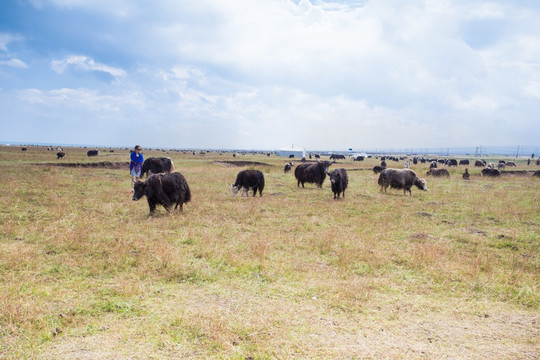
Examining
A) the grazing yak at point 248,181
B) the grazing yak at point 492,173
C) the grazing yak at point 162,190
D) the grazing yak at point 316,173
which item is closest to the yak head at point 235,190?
the grazing yak at point 248,181

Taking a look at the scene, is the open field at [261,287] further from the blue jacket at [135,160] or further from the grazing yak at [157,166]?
the grazing yak at [157,166]

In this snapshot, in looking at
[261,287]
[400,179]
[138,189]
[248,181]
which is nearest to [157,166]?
[248,181]

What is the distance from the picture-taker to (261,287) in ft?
17.1

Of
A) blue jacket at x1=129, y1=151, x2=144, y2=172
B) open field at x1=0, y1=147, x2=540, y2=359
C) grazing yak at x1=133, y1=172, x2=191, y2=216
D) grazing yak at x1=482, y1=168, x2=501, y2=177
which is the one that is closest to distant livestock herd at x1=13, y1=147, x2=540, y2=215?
grazing yak at x1=133, y1=172, x2=191, y2=216

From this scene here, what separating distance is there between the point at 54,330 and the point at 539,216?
51.8ft

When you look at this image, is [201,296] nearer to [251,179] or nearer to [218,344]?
[218,344]

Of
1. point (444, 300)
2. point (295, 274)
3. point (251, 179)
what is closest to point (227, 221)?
point (295, 274)

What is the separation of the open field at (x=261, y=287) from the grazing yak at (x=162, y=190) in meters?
0.61

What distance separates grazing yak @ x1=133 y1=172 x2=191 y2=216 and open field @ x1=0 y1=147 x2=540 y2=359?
2.02ft

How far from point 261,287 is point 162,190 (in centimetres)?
697

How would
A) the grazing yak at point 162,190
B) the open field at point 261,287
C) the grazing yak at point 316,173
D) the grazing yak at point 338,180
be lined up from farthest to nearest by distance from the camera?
the grazing yak at point 316,173
the grazing yak at point 338,180
the grazing yak at point 162,190
the open field at point 261,287

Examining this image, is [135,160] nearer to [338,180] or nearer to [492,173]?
[338,180]

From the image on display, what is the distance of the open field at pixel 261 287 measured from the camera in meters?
3.62

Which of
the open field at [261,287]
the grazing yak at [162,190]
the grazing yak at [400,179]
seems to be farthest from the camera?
the grazing yak at [400,179]
